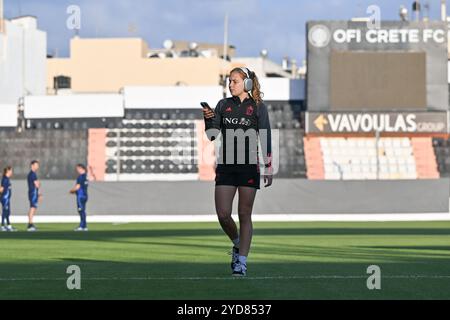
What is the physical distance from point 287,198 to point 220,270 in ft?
118

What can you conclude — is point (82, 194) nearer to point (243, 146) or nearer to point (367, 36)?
point (243, 146)

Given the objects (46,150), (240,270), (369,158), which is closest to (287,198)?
(369,158)

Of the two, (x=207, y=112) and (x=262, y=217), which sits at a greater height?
(x=207, y=112)

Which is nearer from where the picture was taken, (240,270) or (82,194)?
(240,270)

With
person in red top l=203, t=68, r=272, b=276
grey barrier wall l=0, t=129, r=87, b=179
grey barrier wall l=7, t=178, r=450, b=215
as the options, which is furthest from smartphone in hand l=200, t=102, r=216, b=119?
grey barrier wall l=0, t=129, r=87, b=179

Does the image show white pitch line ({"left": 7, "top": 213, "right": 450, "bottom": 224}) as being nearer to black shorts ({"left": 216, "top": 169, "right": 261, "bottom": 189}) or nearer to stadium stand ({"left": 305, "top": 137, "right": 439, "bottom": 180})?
stadium stand ({"left": 305, "top": 137, "right": 439, "bottom": 180})

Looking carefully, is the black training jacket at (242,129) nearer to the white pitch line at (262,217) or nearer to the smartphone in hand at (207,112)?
the smartphone in hand at (207,112)

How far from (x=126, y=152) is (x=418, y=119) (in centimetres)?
1553

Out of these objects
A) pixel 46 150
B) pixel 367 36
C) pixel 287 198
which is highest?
pixel 367 36

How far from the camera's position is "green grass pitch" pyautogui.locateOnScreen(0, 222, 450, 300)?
10672 mm

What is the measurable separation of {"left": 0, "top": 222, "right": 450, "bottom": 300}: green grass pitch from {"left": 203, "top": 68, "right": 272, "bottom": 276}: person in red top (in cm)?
73

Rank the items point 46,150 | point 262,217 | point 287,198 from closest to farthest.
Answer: point 262,217 < point 287,198 < point 46,150

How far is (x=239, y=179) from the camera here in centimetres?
1245

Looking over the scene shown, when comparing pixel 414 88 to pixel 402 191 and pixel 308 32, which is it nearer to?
pixel 308 32
